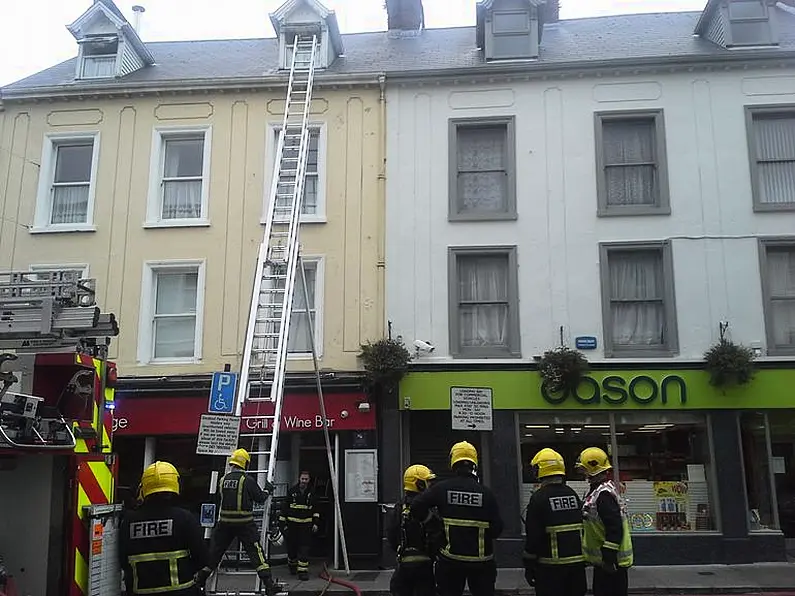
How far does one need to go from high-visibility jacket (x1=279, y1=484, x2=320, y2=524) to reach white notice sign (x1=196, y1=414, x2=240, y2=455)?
3227mm

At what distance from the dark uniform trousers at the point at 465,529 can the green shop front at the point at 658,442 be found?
605cm

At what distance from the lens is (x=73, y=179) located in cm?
1480

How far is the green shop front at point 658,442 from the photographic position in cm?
1262

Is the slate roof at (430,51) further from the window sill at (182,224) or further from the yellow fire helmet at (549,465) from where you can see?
the yellow fire helmet at (549,465)

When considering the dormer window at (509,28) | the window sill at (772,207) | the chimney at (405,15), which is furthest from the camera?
the chimney at (405,15)

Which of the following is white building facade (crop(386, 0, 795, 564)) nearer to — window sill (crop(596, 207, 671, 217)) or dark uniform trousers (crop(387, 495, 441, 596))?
window sill (crop(596, 207, 671, 217))

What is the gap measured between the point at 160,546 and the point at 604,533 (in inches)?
141

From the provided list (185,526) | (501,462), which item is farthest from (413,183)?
(185,526)

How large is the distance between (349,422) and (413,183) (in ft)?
14.6

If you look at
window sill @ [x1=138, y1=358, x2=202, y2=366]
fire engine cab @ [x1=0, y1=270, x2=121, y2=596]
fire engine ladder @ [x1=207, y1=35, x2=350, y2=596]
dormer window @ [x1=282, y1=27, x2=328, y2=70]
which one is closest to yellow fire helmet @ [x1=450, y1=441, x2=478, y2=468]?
fire engine ladder @ [x1=207, y1=35, x2=350, y2=596]

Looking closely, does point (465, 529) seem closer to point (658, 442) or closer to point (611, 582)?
point (611, 582)

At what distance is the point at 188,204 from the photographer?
14.5 m

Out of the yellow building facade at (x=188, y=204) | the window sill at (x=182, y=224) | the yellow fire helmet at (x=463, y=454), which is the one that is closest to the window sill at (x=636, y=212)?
the yellow building facade at (x=188, y=204)

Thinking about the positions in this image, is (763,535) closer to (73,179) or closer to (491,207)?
(491,207)
